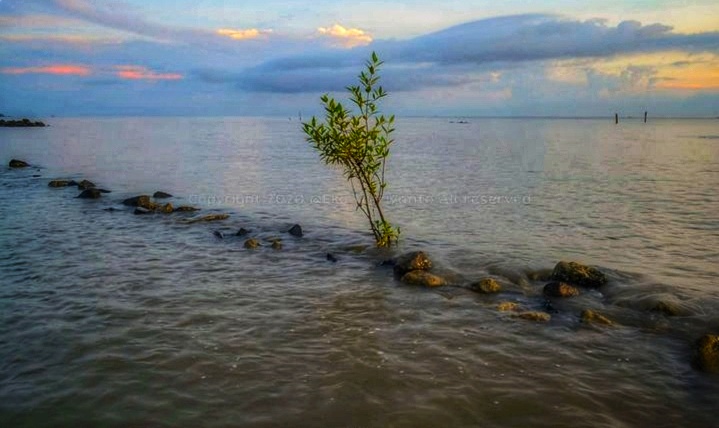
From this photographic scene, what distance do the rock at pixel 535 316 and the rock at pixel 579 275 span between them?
3371mm

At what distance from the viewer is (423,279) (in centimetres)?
1717

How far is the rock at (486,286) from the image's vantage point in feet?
53.2

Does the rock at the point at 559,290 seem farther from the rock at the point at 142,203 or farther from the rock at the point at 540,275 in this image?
the rock at the point at 142,203

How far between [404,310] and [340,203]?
2043 centimetres

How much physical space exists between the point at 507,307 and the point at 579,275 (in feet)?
12.4

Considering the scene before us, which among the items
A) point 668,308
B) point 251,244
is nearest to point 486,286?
point 668,308

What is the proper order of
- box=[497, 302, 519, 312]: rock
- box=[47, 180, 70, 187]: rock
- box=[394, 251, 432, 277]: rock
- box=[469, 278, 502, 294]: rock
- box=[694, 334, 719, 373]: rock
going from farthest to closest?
box=[47, 180, 70, 187]: rock
box=[394, 251, 432, 277]: rock
box=[469, 278, 502, 294]: rock
box=[497, 302, 519, 312]: rock
box=[694, 334, 719, 373]: rock

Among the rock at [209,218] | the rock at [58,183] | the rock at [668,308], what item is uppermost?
the rock at [58,183]

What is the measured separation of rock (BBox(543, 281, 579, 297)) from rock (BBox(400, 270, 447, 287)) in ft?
10.8

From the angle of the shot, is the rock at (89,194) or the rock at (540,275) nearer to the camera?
the rock at (540,275)

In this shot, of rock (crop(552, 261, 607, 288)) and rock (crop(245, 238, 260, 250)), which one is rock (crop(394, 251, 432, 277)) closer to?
rock (crop(552, 261, 607, 288))

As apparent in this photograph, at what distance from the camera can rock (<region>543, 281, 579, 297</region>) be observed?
15.6 m

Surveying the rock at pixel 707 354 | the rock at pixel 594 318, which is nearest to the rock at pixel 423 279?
→ the rock at pixel 594 318

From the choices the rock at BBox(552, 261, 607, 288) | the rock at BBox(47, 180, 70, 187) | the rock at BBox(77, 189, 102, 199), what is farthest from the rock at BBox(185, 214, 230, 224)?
the rock at BBox(47, 180, 70, 187)
